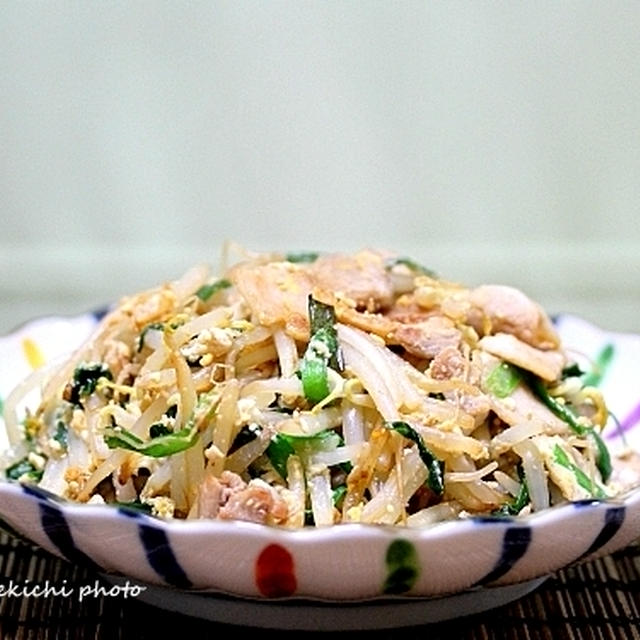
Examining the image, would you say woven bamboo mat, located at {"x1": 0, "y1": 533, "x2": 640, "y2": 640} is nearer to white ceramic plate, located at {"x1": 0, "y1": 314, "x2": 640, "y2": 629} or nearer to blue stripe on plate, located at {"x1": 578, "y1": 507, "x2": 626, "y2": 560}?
white ceramic plate, located at {"x1": 0, "y1": 314, "x2": 640, "y2": 629}

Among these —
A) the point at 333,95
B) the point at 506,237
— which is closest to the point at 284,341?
the point at 333,95

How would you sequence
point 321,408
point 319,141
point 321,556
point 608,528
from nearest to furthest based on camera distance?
point 321,556, point 608,528, point 321,408, point 319,141

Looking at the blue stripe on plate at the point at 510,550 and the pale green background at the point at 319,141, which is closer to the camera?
the blue stripe on plate at the point at 510,550

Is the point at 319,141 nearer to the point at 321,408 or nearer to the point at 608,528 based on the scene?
the point at 321,408

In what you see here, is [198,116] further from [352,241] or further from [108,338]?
[108,338]

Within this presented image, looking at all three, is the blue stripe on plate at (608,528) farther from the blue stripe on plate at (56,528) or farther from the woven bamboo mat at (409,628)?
the blue stripe on plate at (56,528)

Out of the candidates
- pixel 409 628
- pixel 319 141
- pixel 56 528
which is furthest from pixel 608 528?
pixel 319 141

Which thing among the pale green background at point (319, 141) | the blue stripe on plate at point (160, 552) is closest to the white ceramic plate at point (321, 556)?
the blue stripe on plate at point (160, 552)

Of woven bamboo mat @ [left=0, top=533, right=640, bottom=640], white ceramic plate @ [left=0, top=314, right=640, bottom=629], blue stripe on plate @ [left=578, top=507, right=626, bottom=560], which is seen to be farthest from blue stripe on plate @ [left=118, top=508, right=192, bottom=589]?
blue stripe on plate @ [left=578, top=507, right=626, bottom=560]
